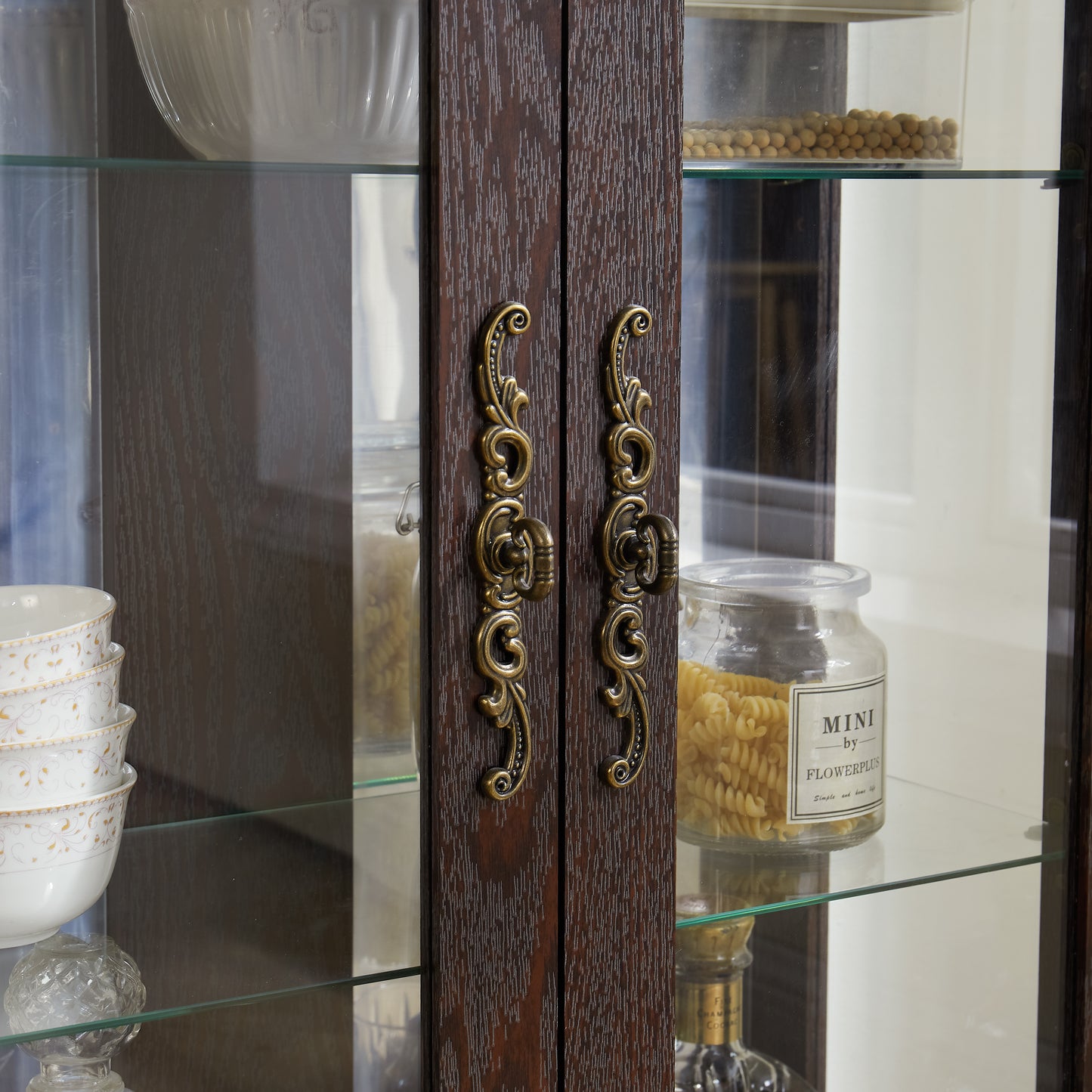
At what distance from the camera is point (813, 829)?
0.62 metres

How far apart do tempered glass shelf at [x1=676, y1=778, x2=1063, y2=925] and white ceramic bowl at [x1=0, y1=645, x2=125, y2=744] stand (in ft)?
0.79

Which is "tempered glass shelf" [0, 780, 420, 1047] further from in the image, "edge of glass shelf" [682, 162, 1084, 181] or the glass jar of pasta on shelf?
"edge of glass shelf" [682, 162, 1084, 181]

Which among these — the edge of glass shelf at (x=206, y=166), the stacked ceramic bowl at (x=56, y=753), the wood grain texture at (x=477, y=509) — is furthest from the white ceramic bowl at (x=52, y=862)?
the edge of glass shelf at (x=206, y=166)

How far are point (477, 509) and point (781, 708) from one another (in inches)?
7.8

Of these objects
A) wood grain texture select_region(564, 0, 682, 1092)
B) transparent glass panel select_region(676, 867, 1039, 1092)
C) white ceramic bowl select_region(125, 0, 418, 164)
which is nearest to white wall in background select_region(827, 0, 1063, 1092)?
transparent glass panel select_region(676, 867, 1039, 1092)

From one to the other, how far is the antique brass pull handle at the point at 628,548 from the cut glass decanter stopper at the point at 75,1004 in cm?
19

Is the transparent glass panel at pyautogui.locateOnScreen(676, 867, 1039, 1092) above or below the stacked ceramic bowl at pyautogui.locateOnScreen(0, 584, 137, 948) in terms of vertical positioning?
below

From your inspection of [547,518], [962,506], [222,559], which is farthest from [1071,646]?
[222,559]

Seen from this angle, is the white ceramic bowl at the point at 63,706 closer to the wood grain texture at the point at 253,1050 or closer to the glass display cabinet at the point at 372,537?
the glass display cabinet at the point at 372,537

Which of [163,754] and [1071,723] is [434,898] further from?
[1071,723]

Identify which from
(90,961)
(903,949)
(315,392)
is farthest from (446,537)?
(903,949)

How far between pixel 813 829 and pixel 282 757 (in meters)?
0.25

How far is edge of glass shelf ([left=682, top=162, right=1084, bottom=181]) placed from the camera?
0.57 m

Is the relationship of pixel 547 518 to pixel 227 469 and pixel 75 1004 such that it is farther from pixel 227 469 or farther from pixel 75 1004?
pixel 75 1004
